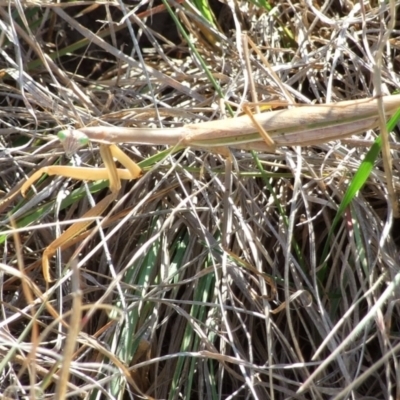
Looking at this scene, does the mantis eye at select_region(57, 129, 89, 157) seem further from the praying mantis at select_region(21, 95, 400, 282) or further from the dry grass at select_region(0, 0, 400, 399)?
the dry grass at select_region(0, 0, 400, 399)

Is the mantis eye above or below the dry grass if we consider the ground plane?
above

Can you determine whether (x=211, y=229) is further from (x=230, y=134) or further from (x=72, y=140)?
(x=72, y=140)

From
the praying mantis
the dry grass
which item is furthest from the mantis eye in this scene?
the dry grass

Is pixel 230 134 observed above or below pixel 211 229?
above

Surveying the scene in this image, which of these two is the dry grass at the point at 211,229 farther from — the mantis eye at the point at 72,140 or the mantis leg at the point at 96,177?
the mantis eye at the point at 72,140

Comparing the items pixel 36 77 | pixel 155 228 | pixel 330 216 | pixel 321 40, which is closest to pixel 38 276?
pixel 155 228

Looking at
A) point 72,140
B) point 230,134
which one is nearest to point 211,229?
point 230,134
